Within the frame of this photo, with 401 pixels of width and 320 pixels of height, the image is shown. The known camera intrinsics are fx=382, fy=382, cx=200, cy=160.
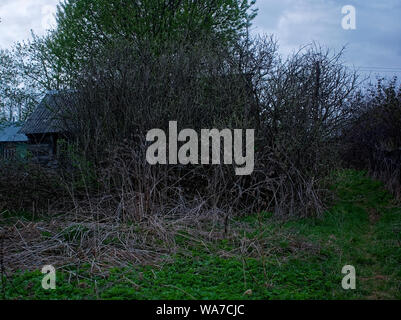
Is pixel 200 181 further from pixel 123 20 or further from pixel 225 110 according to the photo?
pixel 123 20

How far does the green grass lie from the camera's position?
12.6 ft

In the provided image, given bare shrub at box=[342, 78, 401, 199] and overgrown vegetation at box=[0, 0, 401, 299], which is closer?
overgrown vegetation at box=[0, 0, 401, 299]

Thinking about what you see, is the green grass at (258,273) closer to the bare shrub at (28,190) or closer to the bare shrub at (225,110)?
the bare shrub at (225,110)

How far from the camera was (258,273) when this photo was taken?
14.6ft

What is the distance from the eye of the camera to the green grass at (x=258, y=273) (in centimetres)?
384

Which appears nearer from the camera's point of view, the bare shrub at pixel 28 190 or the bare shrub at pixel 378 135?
the bare shrub at pixel 28 190

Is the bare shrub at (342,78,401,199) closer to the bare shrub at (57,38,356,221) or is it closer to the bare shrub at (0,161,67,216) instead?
the bare shrub at (57,38,356,221)

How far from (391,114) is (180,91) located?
547 cm

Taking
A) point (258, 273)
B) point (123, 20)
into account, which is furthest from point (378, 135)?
point (123, 20)

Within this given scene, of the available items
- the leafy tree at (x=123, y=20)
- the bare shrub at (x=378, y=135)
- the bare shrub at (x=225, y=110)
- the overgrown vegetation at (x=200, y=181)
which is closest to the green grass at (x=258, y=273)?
the overgrown vegetation at (x=200, y=181)

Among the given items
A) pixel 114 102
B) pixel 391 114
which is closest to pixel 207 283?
pixel 114 102

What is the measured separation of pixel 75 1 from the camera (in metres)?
15.5

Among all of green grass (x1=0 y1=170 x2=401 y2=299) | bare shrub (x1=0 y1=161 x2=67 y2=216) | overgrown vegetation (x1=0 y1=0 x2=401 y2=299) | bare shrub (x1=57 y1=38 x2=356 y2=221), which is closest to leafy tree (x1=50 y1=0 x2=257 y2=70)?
overgrown vegetation (x1=0 y1=0 x2=401 y2=299)

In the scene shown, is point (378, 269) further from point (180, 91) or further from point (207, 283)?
point (180, 91)
